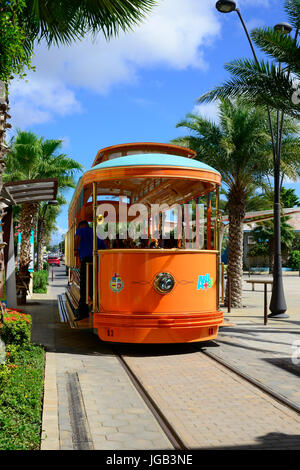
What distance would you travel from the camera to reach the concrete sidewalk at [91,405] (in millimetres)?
4609

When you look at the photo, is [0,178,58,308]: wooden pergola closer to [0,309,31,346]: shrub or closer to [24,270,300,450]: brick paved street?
[24,270,300,450]: brick paved street

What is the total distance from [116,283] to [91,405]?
9.91ft

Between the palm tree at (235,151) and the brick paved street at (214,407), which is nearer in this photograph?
the brick paved street at (214,407)

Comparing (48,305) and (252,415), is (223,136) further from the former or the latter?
(252,415)

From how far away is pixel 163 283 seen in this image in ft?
27.8

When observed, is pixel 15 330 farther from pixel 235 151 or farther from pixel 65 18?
pixel 235 151

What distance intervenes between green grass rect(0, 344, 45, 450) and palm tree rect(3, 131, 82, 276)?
13.3 metres

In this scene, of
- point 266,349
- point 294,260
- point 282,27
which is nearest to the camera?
point 266,349

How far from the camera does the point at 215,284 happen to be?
9234 mm

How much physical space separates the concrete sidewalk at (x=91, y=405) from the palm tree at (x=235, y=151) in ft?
27.5

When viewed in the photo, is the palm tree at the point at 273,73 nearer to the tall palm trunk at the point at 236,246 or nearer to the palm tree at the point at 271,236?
the tall palm trunk at the point at 236,246

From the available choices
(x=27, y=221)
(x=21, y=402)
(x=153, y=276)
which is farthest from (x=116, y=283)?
(x=27, y=221)

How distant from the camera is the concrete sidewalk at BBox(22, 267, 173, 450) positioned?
15.1 feet

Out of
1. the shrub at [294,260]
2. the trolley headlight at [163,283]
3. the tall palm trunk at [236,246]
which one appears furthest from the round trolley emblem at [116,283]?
the shrub at [294,260]
